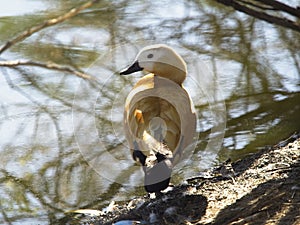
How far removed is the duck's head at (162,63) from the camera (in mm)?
3236

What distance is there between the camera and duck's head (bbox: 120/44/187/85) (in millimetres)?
3236

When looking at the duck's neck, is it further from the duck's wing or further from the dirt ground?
the dirt ground

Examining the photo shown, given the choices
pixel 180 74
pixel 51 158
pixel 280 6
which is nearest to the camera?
pixel 280 6

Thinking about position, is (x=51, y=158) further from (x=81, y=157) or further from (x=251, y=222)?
(x=251, y=222)

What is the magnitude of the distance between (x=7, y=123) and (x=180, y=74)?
4.81 ft

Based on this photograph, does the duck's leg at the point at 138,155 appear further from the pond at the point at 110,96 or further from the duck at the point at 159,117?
the pond at the point at 110,96

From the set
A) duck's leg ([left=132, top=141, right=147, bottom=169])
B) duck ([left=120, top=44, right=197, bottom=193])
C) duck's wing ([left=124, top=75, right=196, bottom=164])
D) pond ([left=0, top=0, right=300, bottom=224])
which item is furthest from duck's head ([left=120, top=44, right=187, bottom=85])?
duck's leg ([left=132, top=141, right=147, bottom=169])

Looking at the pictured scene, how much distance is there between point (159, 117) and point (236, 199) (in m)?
0.49

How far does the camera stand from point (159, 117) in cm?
299

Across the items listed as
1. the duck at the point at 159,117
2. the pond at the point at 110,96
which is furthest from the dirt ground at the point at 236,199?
the pond at the point at 110,96

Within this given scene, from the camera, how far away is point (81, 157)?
4164 mm

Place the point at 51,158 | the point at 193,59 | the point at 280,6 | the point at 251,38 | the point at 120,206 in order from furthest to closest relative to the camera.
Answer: the point at 251,38 → the point at 193,59 → the point at 51,158 → the point at 120,206 → the point at 280,6

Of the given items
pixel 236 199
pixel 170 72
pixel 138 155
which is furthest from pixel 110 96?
pixel 236 199

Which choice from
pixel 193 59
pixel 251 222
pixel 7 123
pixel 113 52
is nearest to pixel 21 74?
pixel 7 123
